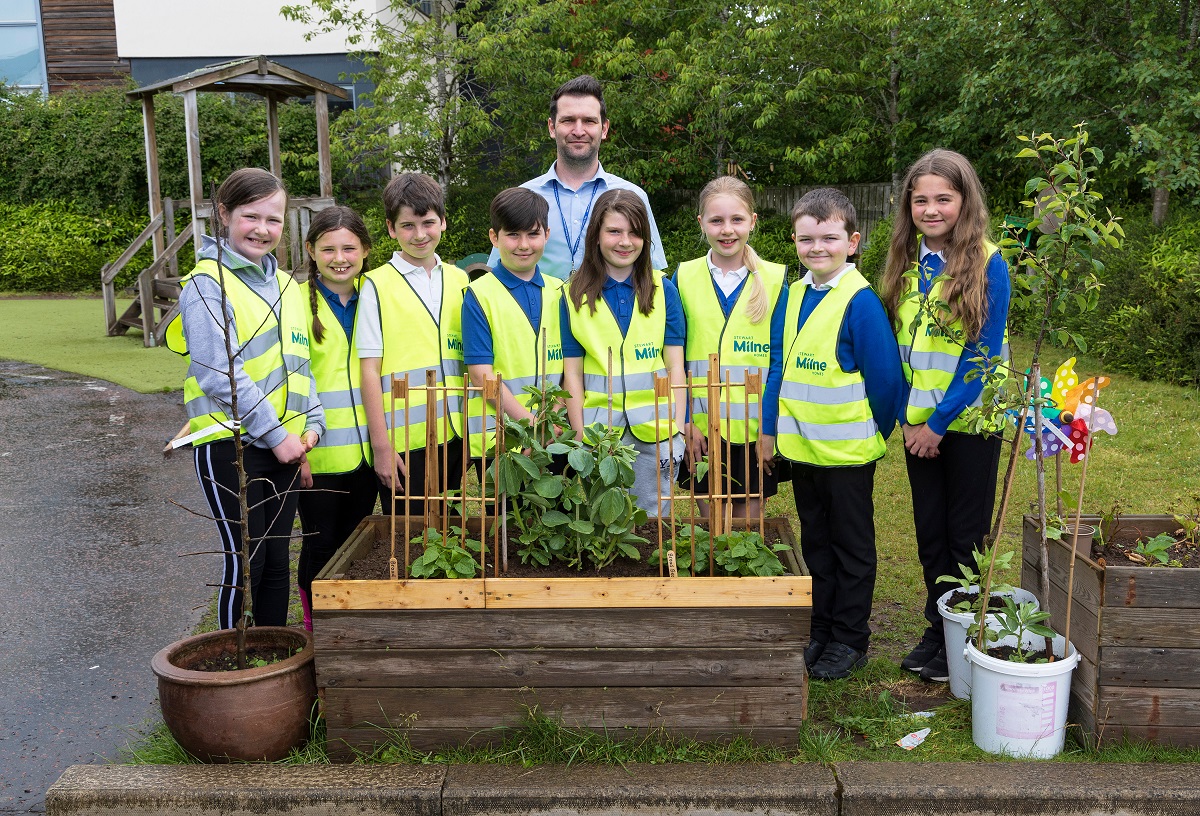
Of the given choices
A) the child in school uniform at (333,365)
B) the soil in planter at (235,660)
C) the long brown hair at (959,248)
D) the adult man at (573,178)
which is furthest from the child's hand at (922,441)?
the soil in planter at (235,660)

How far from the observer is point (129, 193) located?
22266mm

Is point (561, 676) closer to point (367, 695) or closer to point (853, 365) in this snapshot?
point (367, 695)

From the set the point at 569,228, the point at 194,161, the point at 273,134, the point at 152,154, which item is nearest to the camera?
the point at 569,228

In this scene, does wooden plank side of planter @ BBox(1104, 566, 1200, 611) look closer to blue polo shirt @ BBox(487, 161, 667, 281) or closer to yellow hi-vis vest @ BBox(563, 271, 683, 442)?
yellow hi-vis vest @ BBox(563, 271, 683, 442)

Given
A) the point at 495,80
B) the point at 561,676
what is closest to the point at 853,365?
the point at 561,676

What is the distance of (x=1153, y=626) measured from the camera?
329 cm

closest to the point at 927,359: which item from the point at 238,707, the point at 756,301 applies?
the point at 756,301

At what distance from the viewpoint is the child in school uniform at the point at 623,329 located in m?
4.05

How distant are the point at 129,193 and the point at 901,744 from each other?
22.5 m

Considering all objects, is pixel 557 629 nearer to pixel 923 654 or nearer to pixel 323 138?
pixel 923 654

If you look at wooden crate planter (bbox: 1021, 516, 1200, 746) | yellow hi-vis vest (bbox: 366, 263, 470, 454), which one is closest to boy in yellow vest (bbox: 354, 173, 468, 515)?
yellow hi-vis vest (bbox: 366, 263, 470, 454)

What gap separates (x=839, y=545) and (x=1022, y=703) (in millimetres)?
913

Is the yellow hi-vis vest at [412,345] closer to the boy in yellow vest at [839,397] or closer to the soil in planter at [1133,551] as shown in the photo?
the boy in yellow vest at [839,397]

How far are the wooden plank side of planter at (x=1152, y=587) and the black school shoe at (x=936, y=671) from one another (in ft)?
2.79
